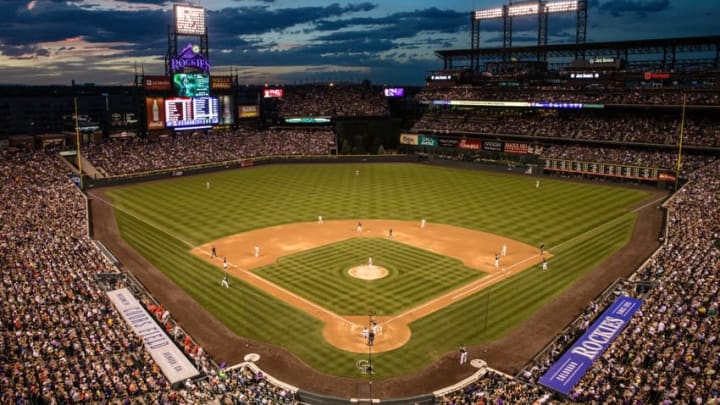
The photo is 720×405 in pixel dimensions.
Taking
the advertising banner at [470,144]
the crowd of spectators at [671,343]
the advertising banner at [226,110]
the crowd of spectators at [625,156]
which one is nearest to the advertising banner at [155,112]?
the advertising banner at [226,110]

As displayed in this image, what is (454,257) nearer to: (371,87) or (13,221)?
(13,221)

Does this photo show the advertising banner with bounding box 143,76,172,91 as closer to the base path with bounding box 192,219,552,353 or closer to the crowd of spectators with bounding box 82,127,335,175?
the crowd of spectators with bounding box 82,127,335,175

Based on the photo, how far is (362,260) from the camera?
35188 millimetres

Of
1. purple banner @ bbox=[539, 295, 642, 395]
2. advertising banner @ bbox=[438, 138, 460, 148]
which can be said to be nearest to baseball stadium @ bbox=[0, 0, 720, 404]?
purple banner @ bbox=[539, 295, 642, 395]

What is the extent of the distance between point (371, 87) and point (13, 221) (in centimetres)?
7359

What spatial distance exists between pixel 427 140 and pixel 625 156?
1184 inches

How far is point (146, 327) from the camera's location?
24.1 m

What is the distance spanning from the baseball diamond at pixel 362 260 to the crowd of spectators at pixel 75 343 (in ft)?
7.40

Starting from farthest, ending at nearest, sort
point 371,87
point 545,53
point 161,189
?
point 371,87 < point 545,53 < point 161,189

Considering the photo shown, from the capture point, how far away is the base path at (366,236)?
1007 inches

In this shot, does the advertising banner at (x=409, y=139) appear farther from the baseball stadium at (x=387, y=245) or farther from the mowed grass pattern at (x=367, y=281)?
the mowed grass pattern at (x=367, y=281)

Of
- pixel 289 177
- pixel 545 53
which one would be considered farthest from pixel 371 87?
pixel 289 177

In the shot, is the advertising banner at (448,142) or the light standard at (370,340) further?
the advertising banner at (448,142)

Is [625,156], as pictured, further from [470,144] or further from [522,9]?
[522,9]
